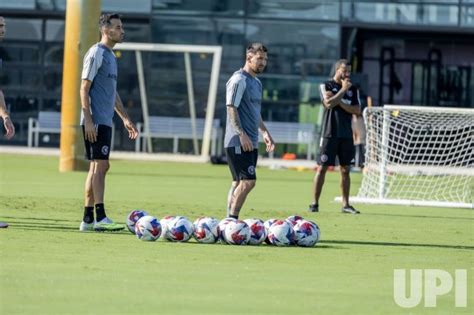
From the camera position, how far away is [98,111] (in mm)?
15648

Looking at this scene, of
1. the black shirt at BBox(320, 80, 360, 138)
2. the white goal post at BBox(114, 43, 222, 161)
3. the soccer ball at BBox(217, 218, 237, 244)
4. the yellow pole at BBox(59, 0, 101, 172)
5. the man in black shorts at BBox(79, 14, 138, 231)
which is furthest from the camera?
the white goal post at BBox(114, 43, 222, 161)

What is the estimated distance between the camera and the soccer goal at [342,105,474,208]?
24.1m

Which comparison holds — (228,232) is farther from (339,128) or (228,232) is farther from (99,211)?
(339,128)

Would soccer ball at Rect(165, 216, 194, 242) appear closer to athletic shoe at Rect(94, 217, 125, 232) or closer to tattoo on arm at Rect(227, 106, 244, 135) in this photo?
athletic shoe at Rect(94, 217, 125, 232)

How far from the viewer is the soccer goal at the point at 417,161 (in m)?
24.1

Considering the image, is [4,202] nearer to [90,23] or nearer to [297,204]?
[297,204]

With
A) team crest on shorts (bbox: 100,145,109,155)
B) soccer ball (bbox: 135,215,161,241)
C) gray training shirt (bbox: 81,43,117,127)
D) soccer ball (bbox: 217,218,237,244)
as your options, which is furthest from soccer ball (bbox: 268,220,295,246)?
gray training shirt (bbox: 81,43,117,127)

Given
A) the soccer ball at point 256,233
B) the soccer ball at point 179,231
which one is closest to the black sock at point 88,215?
the soccer ball at point 179,231

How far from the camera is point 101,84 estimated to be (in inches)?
617

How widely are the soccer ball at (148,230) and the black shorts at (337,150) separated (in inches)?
240

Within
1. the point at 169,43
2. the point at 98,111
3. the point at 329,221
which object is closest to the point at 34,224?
the point at 98,111

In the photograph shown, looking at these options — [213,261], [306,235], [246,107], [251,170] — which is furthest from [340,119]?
[213,261]

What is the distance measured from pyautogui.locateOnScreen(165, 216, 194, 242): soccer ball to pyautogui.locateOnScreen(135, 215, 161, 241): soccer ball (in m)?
0.12

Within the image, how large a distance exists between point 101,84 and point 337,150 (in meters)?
5.84
